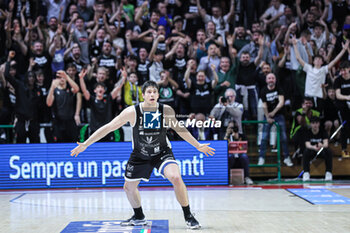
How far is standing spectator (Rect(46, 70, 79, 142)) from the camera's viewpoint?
10562mm

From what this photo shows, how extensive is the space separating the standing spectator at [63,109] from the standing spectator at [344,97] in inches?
248

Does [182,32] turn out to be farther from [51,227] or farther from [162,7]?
[51,227]

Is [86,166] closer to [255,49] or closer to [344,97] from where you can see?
[255,49]

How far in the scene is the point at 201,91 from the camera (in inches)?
435

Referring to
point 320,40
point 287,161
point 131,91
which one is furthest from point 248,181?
point 320,40

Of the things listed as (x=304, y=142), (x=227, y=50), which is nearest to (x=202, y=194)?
(x=304, y=142)

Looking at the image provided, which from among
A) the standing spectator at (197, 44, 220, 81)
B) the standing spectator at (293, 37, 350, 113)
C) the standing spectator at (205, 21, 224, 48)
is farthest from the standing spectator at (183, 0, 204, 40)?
the standing spectator at (293, 37, 350, 113)

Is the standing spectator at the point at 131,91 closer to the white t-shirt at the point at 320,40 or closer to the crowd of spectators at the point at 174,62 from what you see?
the crowd of spectators at the point at 174,62

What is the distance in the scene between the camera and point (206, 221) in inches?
245

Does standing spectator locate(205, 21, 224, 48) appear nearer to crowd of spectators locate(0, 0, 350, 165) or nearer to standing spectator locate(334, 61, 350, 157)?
crowd of spectators locate(0, 0, 350, 165)

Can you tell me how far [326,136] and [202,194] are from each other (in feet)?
12.3

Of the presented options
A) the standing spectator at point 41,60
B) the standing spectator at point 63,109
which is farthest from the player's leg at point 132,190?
the standing spectator at point 41,60

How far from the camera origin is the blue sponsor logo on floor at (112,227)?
18.4 ft

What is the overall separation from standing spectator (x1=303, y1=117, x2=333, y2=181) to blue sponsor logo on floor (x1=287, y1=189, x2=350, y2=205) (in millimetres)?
1758
